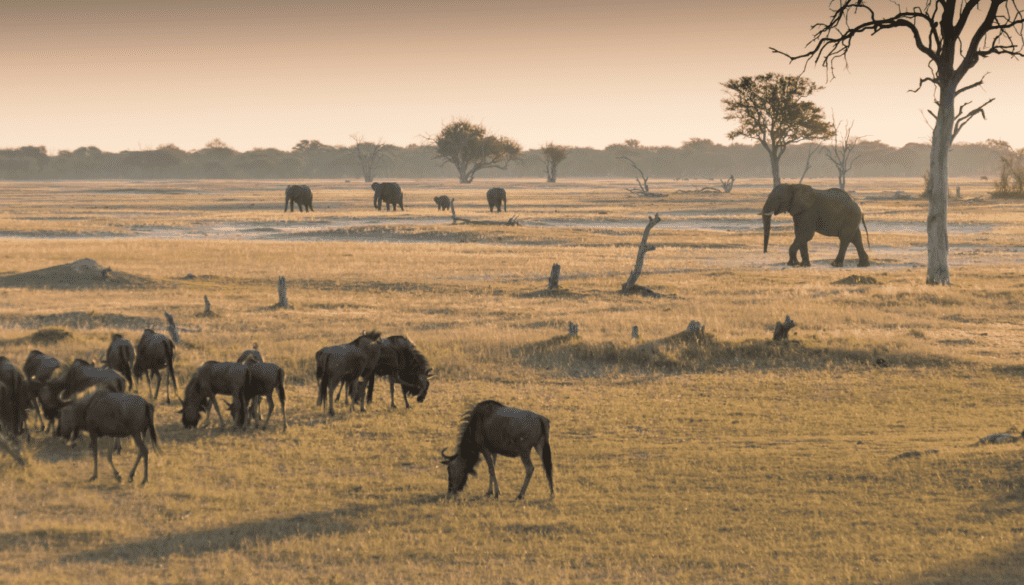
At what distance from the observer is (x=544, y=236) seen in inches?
1924

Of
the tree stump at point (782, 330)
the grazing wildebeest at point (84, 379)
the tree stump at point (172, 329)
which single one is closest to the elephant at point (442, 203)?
the tree stump at point (172, 329)

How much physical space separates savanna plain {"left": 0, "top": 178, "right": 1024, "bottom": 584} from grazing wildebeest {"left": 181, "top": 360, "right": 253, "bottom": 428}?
53 centimetres

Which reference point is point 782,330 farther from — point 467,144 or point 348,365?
point 467,144

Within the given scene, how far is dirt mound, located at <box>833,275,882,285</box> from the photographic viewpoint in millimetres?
29906

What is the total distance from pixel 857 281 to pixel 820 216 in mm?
7097

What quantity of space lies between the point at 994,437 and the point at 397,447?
814cm

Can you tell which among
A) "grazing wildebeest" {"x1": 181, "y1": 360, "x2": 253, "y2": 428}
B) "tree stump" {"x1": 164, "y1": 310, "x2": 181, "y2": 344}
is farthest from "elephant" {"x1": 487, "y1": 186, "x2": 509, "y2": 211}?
"grazing wildebeest" {"x1": 181, "y1": 360, "x2": 253, "y2": 428}

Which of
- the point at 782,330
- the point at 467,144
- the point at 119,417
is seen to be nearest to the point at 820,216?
the point at 782,330

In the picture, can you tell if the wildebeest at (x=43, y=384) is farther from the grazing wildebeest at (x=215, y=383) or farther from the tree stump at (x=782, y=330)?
the tree stump at (x=782, y=330)

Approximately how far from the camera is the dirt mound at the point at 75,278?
2902cm

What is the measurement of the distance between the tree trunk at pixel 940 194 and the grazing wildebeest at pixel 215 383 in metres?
24.0

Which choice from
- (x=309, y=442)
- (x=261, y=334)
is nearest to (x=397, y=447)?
(x=309, y=442)

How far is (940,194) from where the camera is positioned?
30.2 metres

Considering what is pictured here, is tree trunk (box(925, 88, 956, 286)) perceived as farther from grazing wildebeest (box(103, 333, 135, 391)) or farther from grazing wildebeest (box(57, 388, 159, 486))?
grazing wildebeest (box(57, 388, 159, 486))
